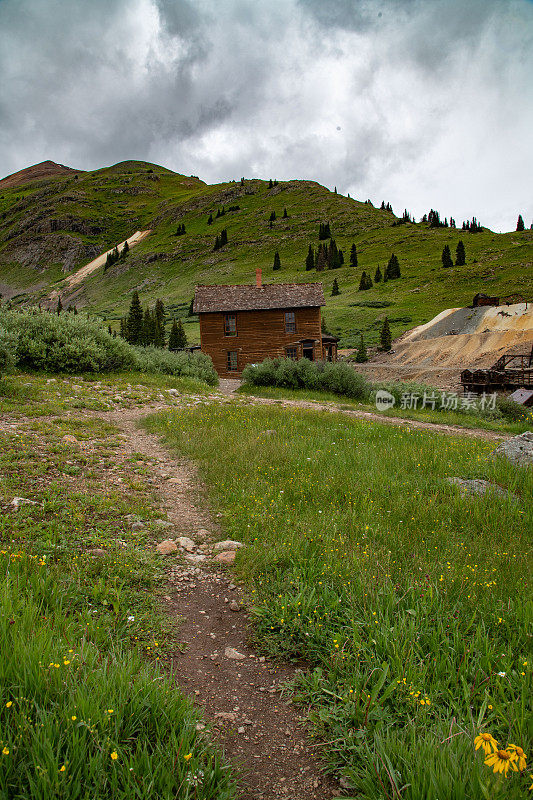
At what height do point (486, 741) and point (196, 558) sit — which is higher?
point (486, 741)

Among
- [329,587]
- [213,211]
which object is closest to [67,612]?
[329,587]

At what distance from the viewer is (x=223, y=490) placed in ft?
18.9

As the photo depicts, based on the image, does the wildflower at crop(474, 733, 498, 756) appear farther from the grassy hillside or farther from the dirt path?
the grassy hillside

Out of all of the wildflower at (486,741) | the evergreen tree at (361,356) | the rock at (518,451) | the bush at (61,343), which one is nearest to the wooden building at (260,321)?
the evergreen tree at (361,356)

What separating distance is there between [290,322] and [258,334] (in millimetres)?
3447

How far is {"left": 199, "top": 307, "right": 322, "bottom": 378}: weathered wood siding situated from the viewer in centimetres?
4025

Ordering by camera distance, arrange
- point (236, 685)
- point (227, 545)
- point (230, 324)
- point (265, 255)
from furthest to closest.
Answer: point (265, 255), point (230, 324), point (227, 545), point (236, 685)

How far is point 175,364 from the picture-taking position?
64.2 ft

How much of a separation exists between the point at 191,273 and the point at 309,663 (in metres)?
126

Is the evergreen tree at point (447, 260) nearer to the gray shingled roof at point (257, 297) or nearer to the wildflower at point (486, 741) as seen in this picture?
the gray shingled roof at point (257, 297)

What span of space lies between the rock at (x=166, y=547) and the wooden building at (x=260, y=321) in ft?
120

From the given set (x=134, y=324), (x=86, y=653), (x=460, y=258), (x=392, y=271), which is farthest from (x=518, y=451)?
(x=460, y=258)

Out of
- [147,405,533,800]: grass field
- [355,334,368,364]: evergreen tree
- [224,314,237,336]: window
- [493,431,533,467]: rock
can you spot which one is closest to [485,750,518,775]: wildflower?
[147,405,533,800]: grass field

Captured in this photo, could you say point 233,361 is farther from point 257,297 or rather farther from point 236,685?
point 236,685
